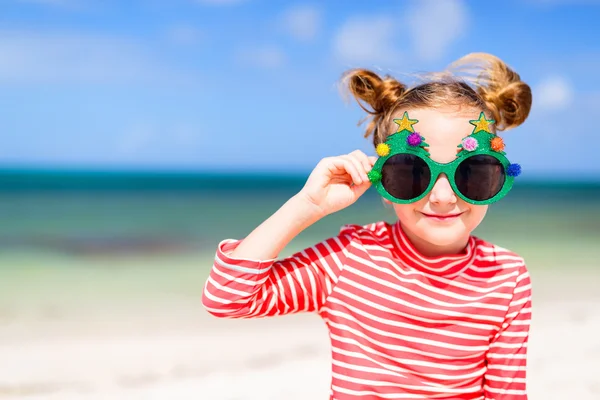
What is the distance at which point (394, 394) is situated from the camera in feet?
7.44

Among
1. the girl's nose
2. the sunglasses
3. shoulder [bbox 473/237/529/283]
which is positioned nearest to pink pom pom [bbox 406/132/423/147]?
the sunglasses

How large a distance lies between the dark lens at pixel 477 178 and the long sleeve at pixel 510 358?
1.28 ft

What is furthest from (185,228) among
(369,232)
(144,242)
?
(369,232)

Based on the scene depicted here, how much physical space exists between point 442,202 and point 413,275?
0.29 m

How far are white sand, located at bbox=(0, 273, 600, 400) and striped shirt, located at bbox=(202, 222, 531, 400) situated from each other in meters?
2.42

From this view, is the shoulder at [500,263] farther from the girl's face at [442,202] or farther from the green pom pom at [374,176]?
the green pom pom at [374,176]

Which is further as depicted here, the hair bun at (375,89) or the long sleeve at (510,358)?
the hair bun at (375,89)

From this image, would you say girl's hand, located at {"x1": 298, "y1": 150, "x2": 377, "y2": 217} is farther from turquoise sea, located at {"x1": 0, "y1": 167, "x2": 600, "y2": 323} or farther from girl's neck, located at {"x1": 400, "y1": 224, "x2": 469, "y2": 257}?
Answer: turquoise sea, located at {"x1": 0, "y1": 167, "x2": 600, "y2": 323}

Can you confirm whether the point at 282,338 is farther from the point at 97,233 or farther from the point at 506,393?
the point at 97,233

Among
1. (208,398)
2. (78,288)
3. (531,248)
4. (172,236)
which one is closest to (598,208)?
(531,248)

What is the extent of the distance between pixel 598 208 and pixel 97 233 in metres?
19.7

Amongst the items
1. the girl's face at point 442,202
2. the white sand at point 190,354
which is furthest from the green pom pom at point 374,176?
the white sand at point 190,354

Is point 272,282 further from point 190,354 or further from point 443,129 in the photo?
point 190,354

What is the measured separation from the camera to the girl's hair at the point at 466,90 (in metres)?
2.44
